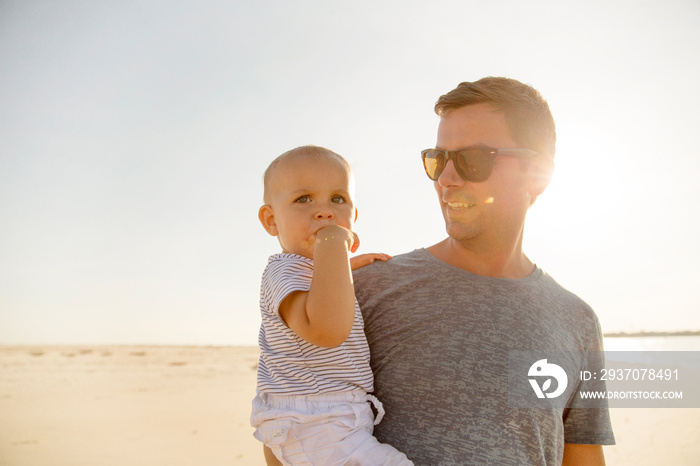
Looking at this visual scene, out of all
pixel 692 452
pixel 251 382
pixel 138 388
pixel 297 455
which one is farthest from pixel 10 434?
pixel 692 452

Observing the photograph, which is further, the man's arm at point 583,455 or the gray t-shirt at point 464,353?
the man's arm at point 583,455

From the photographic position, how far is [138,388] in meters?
18.9

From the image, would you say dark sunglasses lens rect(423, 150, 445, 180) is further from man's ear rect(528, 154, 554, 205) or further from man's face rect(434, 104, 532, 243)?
man's ear rect(528, 154, 554, 205)

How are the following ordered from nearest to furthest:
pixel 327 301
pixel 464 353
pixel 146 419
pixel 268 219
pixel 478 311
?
1. pixel 327 301
2. pixel 268 219
3. pixel 464 353
4. pixel 478 311
5. pixel 146 419

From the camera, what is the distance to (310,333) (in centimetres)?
200

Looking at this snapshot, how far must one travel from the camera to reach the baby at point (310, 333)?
2043 millimetres

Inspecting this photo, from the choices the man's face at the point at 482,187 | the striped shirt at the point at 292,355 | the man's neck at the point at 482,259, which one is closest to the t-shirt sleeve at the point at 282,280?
the striped shirt at the point at 292,355

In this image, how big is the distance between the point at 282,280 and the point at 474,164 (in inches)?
57.9

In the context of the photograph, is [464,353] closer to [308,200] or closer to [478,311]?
[478,311]

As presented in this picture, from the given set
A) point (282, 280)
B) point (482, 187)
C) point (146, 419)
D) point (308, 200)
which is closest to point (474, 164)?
point (482, 187)

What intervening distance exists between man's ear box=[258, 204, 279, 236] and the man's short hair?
4.41 ft

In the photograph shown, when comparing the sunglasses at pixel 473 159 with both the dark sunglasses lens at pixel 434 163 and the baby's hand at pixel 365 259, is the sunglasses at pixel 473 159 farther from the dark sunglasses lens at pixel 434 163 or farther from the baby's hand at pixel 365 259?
the baby's hand at pixel 365 259

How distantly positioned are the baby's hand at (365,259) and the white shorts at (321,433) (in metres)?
0.82

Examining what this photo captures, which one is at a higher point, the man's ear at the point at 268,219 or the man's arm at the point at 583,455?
the man's ear at the point at 268,219
